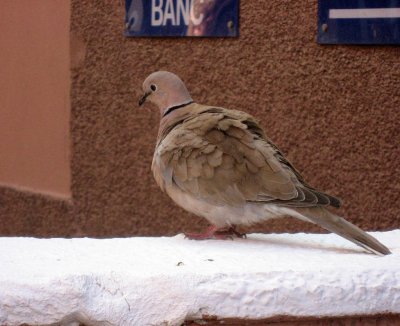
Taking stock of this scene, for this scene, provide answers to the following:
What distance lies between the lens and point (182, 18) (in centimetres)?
469

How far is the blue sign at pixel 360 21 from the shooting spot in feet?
14.0

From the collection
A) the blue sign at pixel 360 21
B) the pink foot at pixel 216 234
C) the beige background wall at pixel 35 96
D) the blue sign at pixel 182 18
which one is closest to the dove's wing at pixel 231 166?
the pink foot at pixel 216 234

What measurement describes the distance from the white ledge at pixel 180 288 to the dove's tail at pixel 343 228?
14 centimetres

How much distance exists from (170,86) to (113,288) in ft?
5.15

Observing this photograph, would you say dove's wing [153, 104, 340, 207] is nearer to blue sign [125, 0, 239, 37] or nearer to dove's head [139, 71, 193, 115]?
dove's head [139, 71, 193, 115]

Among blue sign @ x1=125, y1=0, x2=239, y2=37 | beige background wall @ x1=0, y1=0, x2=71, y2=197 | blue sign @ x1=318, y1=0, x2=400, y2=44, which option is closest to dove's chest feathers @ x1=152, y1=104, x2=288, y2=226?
blue sign @ x1=318, y1=0, x2=400, y2=44

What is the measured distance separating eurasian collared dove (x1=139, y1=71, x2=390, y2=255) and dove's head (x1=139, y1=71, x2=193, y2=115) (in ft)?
1.40

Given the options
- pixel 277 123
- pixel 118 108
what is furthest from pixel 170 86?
pixel 118 108

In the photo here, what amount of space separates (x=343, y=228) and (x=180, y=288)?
0.71m

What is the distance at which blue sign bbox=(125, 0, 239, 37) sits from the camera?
4598mm

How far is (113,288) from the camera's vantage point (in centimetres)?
215

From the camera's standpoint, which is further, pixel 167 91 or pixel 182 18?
pixel 182 18

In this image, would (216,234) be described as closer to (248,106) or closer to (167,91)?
(167,91)

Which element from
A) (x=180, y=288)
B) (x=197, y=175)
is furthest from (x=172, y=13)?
(x=180, y=288)
